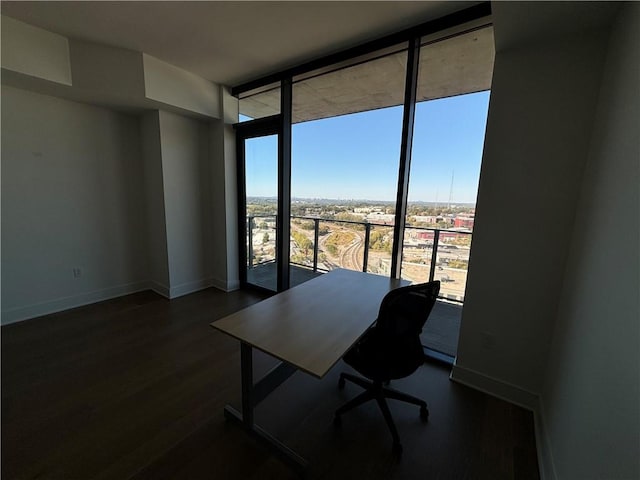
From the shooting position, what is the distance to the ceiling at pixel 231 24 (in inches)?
74.0

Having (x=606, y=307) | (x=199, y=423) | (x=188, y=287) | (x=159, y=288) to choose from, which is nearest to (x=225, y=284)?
(x=188, y=287)

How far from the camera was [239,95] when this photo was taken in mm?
3490

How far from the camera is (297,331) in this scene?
1410 millimetres

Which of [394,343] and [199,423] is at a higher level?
[394,343]

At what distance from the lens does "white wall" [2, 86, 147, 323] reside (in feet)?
8.79

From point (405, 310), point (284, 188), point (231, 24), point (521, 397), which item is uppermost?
point (231, 24)

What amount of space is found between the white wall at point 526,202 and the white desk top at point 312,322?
71 cm

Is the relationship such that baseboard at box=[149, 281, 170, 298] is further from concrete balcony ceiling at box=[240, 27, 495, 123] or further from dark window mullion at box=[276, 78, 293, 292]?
concrete balcony ceiling at box=[240, 27, 495, 123]

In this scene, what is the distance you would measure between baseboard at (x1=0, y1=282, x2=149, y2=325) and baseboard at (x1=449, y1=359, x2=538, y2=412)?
4.10 metres

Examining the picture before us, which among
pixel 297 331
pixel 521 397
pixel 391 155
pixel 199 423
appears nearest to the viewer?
pixel 297 331

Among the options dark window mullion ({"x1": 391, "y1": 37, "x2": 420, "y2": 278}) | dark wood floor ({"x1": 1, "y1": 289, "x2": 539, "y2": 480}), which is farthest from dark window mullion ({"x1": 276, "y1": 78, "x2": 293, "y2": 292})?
dark window mullion ({"x1": 391, "y1": 37, "x2": 420, "y2": 278})

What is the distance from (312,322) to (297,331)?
5.1 inches

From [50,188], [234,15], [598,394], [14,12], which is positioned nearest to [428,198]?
[598,394]

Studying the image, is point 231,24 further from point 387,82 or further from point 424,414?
point 424,414
